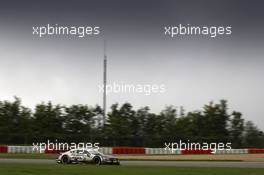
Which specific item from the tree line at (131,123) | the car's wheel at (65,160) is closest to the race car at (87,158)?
the car's wheel at (65,160)

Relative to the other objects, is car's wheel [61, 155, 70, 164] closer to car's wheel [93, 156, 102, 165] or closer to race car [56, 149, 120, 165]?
race car [56, 149, 120, 165]

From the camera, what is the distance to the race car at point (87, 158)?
107 ft

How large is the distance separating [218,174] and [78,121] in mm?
43074

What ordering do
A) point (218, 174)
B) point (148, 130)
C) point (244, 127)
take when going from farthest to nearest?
point (148, 130)
point (244, 127)
point (218, 174)

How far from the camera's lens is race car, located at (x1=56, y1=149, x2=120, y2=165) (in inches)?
1287

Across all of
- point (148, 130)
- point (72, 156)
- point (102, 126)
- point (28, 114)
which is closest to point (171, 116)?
point (148, 130)

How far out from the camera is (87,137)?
179 ft

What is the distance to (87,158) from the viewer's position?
33.0 meters

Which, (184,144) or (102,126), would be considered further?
(102,126)

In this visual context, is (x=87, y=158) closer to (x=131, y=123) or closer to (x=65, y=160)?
(x=65, y=160)

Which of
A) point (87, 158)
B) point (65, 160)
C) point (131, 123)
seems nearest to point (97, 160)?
point (87, 158)

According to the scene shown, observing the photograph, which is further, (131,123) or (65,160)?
(131,123)

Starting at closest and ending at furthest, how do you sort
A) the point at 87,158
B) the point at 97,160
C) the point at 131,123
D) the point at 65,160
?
the point at 97,160
the point at 87,158
the point at 65,160
the point at 131,123

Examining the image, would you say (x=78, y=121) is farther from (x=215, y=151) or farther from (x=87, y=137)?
(x=215, y=151)
